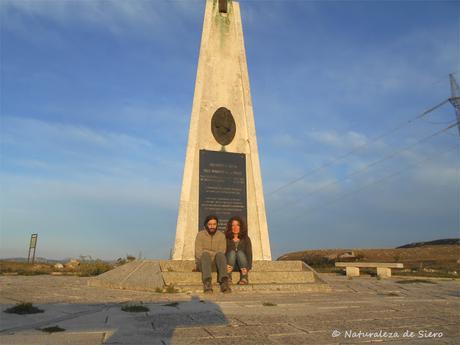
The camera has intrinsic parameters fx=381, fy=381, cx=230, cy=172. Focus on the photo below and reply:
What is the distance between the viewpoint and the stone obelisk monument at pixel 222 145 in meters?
10.2

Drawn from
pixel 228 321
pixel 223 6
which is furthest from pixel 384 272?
pixel 228 321

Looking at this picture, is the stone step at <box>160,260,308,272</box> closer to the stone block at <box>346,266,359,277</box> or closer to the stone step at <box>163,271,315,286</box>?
the stone step at <box>163,271,315,286</box>

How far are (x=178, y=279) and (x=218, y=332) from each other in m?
4.07

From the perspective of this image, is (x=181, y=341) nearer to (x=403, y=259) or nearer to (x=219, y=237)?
(x=219, y=237)

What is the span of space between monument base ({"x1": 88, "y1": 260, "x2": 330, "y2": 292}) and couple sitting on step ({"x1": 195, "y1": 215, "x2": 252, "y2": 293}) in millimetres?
309

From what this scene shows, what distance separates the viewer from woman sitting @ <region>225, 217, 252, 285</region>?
7.59 metres

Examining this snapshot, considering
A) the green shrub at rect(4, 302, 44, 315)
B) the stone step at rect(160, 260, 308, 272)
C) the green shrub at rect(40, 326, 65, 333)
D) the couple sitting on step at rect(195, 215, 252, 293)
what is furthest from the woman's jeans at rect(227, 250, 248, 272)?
the green shrub at rect(40, 326, 65, 333)

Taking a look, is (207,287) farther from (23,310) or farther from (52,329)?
(52,329)

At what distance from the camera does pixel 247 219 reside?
10609 mm

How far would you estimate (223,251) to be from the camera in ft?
25.0

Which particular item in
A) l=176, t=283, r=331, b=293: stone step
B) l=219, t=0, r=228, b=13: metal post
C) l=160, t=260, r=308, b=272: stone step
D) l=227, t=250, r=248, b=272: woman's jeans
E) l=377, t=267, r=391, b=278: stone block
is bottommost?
l=176, t=283, r=331, b=293: stone step

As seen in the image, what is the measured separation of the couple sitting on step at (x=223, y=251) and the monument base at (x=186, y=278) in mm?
309

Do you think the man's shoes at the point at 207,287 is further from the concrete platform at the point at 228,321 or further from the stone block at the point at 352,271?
the stone block at the point at 352,271

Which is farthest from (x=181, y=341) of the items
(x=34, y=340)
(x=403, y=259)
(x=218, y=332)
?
(x=403, y=259)
